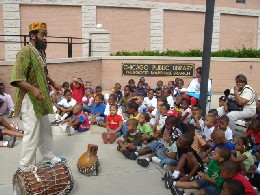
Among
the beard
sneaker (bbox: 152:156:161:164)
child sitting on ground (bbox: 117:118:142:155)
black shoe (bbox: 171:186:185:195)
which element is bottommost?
black shoe (bbox: 171:186:185:195)

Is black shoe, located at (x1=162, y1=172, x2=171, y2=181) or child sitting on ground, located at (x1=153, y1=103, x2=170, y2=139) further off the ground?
child sitting on ground, located at (x1=153, y1=103, x2=170, y2=139)

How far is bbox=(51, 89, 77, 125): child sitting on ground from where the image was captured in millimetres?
8580

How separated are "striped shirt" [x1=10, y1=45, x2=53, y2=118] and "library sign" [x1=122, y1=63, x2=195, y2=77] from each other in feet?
30.1

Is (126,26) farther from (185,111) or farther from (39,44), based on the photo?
(39,44)

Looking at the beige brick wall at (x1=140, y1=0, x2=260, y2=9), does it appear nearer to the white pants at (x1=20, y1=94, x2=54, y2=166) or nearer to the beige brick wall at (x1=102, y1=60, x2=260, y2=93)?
the beige brick wall at (x1=102, y1=60, x2=260, y2=93)

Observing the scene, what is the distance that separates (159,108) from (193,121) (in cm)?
91

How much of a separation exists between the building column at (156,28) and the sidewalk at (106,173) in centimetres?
1292

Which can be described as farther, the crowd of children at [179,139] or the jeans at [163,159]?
the jeans at [163,159]

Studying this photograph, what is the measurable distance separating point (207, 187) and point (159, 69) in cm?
988

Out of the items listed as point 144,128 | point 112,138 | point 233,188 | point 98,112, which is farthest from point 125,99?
point 233,188

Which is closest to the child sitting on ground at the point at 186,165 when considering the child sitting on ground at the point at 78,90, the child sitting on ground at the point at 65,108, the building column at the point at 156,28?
the child sitting on ground at the point at 65,108

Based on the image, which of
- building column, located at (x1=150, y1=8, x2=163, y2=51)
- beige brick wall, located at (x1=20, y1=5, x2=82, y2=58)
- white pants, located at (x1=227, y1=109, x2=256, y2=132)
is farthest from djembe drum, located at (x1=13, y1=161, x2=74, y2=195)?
building column, located at (x1=150, y1=8, x2=163, y2=51)

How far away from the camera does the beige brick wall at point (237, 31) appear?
21.6 m

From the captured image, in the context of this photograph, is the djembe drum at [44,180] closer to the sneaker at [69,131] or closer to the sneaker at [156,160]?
the sneaker at [156,160]
